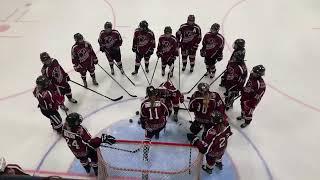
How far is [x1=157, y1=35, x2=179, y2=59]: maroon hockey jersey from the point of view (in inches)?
175

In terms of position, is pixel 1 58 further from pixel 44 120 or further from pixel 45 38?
pixel 44 120

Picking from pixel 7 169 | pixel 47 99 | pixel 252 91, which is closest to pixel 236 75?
pixel 252 91

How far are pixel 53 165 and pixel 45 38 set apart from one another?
2.98 metres

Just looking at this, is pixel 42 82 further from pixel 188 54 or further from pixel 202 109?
pixel 188 54

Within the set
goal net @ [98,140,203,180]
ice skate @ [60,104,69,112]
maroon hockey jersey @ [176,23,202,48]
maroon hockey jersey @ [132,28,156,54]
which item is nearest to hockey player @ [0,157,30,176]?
goal net @ [98,140,203,180]

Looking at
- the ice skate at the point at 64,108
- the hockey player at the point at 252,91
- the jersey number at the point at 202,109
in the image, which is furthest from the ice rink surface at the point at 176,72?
the jersey number at the point at 202,109

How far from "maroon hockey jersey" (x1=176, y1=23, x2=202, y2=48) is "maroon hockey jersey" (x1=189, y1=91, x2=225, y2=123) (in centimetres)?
134

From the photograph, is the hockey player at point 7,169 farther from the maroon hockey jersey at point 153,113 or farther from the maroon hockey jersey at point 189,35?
the maroon hockey jersey at point 189,35

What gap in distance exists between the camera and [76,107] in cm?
450

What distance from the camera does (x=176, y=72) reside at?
505cm

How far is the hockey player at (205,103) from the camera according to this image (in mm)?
3456

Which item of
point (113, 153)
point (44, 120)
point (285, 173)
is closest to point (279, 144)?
point (285, 173)

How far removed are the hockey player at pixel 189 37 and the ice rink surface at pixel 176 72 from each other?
0.39 meters

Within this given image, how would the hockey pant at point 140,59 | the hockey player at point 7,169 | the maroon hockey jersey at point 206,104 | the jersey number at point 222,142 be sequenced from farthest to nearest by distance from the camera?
the hockey pant at point 140,59, the maroon hockey jersey at point 206,104, the jersey number at point 222,142, the hockey player at point 7,169
